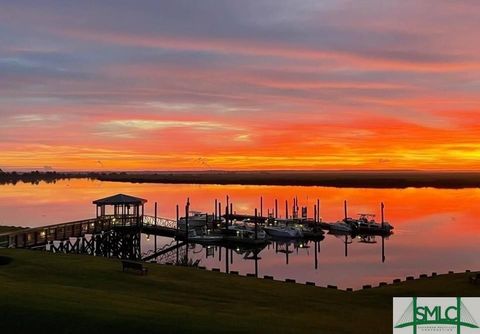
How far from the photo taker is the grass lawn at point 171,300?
14.4m

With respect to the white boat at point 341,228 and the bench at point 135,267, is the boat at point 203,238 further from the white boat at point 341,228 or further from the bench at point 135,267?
the bench at point 135,267

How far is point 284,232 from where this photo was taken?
7381 centimetres

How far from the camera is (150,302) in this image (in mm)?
18188

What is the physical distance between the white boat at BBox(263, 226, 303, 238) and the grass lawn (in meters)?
43.3

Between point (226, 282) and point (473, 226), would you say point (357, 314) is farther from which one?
point (473, 226)

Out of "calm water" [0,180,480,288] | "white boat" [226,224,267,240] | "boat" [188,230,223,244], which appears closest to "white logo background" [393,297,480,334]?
"calm water" [0,180,480,288]

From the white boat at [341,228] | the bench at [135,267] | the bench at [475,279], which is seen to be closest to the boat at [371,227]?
the white boat at [341,228]

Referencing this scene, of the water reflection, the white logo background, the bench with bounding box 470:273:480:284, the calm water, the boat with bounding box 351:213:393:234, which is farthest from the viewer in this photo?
the boat with bounding box 351:213:393:234

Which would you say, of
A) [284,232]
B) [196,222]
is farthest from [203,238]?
[284,232]

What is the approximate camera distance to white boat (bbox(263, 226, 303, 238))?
73.4 metres

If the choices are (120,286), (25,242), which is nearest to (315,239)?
(25,242)

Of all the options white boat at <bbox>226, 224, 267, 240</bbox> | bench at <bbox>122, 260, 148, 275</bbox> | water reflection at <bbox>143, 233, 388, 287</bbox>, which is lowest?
water reflection at <bbox>143, 233, 388, 287</bbox>

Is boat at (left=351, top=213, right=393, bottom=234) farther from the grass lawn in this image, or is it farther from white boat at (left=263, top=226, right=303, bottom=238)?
the grass lawn

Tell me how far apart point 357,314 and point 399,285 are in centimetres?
947
